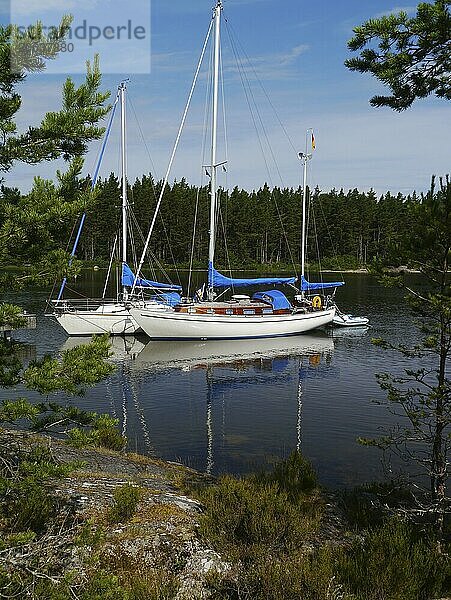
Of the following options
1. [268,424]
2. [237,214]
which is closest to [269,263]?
[237,214]

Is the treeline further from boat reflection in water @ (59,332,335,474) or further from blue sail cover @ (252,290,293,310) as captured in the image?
boat reflection in water @ (59,332,335,474)

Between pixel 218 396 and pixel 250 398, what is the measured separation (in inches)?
44.6

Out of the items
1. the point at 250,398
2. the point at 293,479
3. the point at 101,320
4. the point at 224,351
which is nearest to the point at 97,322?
the point at 101,320

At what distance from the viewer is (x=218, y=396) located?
71.2ft

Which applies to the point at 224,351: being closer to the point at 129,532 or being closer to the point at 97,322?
the point at 97,322

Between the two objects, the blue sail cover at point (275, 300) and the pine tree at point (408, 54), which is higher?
the pine tree at point (408, 54)

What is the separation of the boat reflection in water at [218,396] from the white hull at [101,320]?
85 cm

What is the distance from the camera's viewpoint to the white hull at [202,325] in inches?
1261

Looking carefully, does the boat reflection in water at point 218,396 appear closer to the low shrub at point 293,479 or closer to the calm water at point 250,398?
the calm water at point 250,398

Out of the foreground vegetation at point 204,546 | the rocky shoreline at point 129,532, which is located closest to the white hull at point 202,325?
the rocky shoreline at point 129,532

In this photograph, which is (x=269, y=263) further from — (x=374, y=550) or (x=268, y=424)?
(x=374, y=550)

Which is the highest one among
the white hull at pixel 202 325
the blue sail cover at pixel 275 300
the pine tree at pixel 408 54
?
the pine tree at pixel 408 54

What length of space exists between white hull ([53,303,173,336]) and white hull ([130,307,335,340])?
760mm

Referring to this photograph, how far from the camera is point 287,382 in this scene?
2422 centimetres
